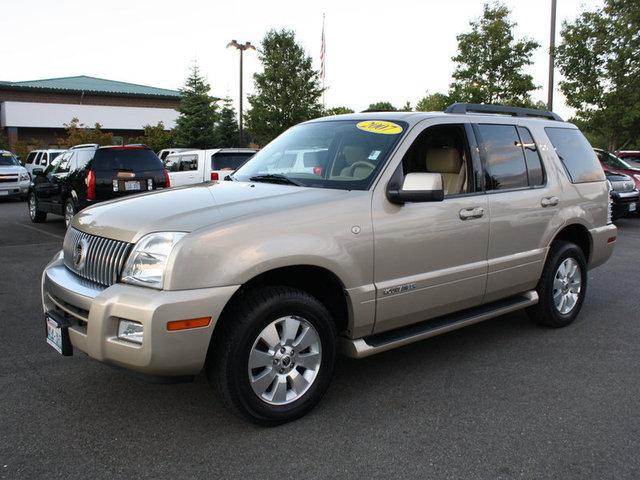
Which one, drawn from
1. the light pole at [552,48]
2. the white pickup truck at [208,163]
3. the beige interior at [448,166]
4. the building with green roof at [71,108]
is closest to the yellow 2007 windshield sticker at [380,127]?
the beige interior at [448,166]

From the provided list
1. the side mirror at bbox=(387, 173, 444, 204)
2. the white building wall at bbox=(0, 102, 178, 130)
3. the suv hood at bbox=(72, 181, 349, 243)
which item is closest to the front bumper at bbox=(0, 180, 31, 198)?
the suv hood at bbox=(72, 181, 349, 243)

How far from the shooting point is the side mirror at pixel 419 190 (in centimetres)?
361

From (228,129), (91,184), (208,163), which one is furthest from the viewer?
(228,129)

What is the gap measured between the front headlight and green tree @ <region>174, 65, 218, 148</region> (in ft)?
120

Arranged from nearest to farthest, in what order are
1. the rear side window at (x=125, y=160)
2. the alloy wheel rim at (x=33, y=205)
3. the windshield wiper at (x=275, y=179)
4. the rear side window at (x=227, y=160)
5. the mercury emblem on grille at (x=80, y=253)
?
the mercury emblem on grille at (x=80, y=253)
the windshield wiper at (x=275, y=179)
the rear side window at (x=125, y=160)
the alloy wheel rim at (x=33, y=205)
the rear side window at (x=227, y=160)

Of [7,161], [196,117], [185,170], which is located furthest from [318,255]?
[196,117]

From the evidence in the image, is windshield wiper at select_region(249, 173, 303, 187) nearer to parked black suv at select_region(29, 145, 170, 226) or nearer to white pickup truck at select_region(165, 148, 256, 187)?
parked black suv at select_region(29, 145, 170, 226)

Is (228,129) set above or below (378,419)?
above

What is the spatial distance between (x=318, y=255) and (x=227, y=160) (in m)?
11.3

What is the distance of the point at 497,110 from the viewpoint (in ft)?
16.2

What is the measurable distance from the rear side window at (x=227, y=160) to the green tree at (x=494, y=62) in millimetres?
10481

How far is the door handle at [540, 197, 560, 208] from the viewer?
4.83 metres

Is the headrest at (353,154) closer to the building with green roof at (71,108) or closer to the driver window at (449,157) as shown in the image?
the driver window at (449,157)

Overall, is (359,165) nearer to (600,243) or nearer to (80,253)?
(80,253)
